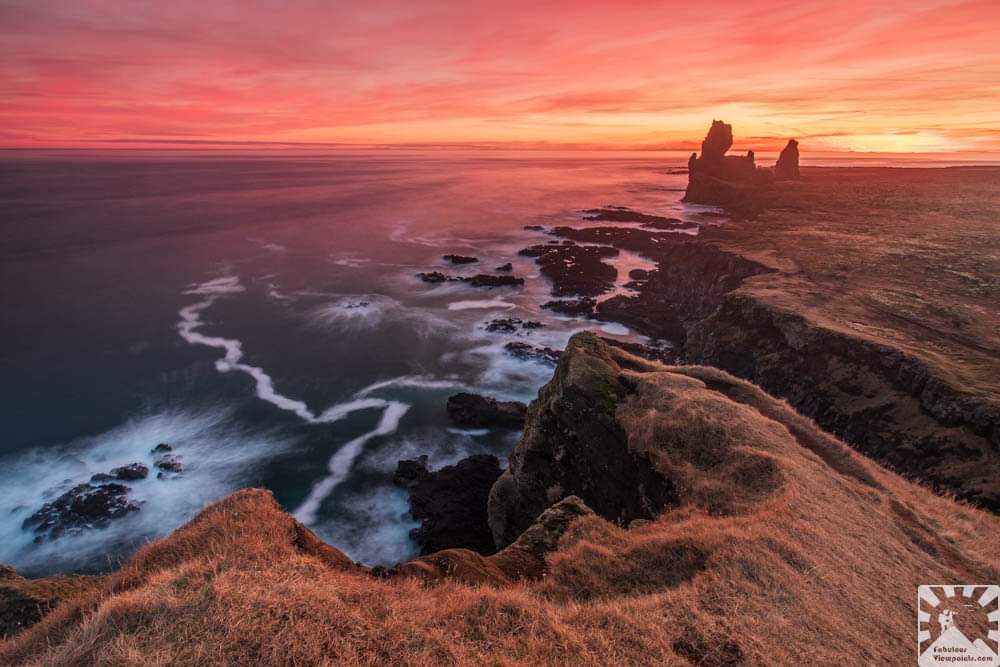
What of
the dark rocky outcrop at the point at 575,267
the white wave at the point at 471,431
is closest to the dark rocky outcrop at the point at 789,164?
the dark rocky outcrop at the point at 575,267

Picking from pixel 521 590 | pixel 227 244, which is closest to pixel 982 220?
pixel 521 590

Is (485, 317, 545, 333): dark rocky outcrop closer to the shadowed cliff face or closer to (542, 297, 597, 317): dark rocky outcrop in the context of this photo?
(542, 297, 597, 317): dark rocky outcrop

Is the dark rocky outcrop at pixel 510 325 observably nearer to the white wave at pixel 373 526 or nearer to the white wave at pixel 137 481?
the white wave at pixel 137 481

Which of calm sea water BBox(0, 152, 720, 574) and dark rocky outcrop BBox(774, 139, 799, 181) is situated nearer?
calm sea water BBox(0, 152, 720, 574)

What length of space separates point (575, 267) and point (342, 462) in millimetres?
49650

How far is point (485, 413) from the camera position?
35.3 metres

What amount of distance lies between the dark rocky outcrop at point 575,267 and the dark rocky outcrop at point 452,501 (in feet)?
124

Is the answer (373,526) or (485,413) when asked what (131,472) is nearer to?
(373,526)

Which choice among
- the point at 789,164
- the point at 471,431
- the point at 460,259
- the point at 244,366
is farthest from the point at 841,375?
the point at 789,164

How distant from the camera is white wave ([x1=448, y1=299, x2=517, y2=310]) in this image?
194 ft

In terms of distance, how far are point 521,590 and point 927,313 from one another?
40.2m

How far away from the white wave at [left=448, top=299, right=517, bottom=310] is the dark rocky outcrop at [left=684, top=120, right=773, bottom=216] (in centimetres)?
9685

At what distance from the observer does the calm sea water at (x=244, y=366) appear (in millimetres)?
28391

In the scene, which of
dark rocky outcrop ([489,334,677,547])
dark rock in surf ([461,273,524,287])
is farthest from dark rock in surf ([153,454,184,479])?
dark rock in surf ([461,273,524,287])
